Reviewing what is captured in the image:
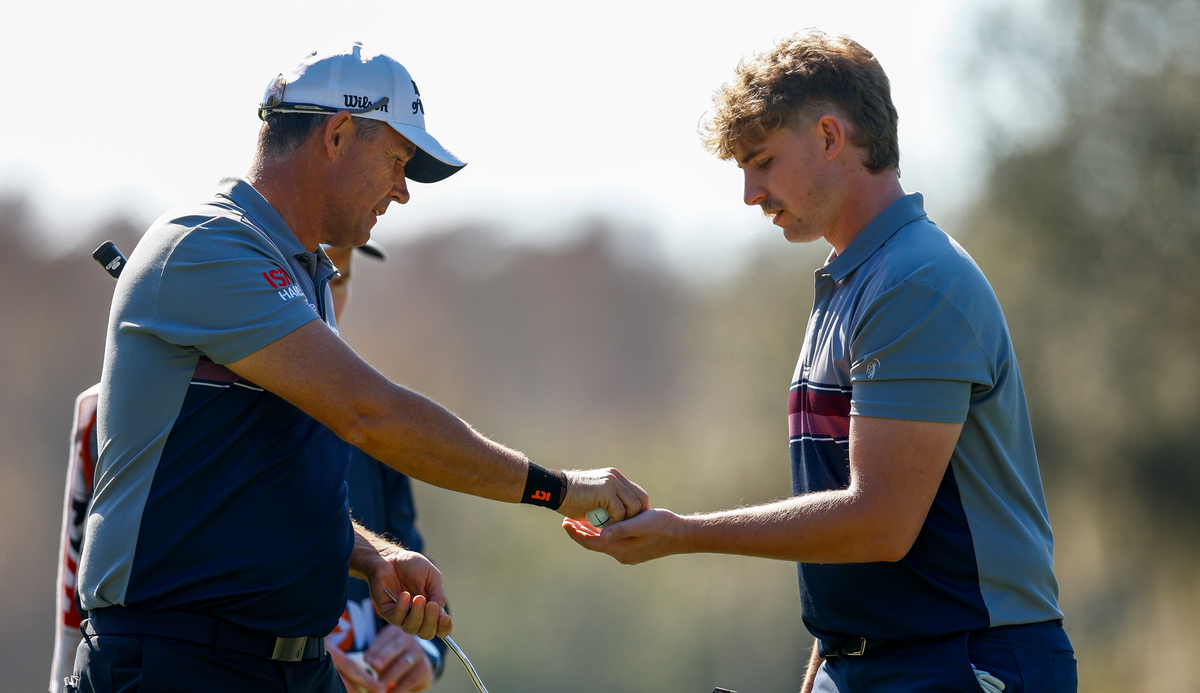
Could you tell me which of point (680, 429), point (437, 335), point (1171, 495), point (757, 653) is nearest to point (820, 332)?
point (1171, 495)

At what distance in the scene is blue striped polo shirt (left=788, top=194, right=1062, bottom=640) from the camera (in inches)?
101

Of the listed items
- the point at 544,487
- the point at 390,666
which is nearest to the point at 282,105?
the point at 544,487

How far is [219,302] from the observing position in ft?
8.18

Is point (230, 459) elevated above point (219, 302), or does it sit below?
below

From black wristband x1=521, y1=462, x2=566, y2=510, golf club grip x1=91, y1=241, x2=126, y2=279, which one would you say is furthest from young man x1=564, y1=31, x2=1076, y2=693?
golf club grip x1=91, y1=241, x2=126, y2=279

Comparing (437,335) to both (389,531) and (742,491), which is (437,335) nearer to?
(742,491)

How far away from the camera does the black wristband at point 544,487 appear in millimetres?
2924

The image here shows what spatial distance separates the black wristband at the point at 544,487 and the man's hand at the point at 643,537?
18cm

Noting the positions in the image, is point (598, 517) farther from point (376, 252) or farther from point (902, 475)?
point (376, 252)

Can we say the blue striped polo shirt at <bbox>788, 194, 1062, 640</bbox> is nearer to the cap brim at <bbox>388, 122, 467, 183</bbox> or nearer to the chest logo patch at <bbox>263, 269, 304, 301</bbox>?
the cap brim at <bbox>388, 122, 467, 183</bbox>

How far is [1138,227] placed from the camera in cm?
1223

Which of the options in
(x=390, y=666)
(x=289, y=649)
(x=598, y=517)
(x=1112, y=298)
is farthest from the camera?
(x=1112, y=298)

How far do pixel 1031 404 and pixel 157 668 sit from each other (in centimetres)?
1302

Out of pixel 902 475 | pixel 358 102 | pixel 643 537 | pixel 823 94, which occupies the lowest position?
pixel 643 537
